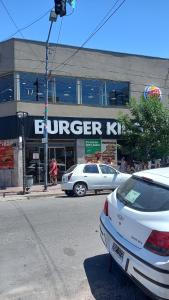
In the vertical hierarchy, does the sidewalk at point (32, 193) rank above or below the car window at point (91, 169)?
below

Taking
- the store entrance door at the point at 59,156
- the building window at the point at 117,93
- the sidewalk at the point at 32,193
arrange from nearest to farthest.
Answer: the sidewalk at the point at 32,193 < the store entrance door at the point at 59,156 < the building window at the point at 117,93

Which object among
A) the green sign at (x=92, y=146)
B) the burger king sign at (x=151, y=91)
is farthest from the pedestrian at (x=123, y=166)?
the burger king sign at (x=151, y=91)

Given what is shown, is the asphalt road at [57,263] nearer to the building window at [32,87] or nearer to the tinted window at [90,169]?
the tinted window at [90,169]

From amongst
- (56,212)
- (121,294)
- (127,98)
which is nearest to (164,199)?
(121,294)

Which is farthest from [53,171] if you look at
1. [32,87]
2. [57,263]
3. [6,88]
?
[57,263]

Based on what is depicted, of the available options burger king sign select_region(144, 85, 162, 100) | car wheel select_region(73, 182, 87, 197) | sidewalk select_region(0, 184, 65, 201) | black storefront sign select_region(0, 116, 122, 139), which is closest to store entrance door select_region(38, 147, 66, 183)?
black storefront sign select_region(0, 116, 122, 139)

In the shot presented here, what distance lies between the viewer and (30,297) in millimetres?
5367

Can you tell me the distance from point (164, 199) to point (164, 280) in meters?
0.93

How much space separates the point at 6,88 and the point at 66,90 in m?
3.61

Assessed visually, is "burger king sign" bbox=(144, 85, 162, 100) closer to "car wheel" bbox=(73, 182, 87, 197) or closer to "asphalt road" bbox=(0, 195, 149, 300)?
"car wheel" bbox=(73, 182, 87, 197)

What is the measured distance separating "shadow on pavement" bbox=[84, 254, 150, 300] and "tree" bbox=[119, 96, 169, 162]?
17651mm

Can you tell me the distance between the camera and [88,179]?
1861cm

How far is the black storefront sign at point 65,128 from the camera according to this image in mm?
24047

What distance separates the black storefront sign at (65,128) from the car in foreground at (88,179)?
20.4 ft
